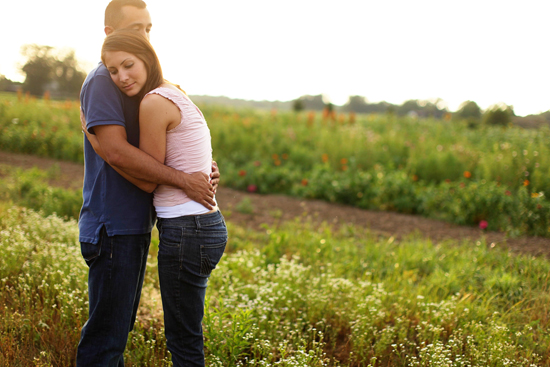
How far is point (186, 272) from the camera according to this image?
71.6 inches

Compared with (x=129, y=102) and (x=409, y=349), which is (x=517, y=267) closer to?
(x=409, y=349)

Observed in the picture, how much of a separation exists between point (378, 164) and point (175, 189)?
667 centimetres

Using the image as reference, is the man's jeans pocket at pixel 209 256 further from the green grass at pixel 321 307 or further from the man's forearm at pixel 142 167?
the green grass at pixel 321 307

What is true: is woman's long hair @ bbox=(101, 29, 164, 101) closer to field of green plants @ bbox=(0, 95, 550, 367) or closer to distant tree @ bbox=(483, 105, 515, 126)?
field of green plants @ bbox=(0, 95, 550, 367)

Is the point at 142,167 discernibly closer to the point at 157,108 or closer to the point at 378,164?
the point at 157,108

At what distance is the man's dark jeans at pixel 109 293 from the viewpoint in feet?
5.98

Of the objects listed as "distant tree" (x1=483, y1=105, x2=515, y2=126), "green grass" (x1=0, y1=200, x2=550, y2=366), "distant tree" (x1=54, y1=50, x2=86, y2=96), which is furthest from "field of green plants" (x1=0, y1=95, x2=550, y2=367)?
"distant tree" (x1=54, y1=50, x2=86, y2=96)

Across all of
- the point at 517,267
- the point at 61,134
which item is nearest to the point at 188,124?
the point at 517,267

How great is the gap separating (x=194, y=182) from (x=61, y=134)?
9.47 m

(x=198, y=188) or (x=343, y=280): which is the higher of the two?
(x=198, y=188)

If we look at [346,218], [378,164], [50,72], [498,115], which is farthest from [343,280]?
[50,72]

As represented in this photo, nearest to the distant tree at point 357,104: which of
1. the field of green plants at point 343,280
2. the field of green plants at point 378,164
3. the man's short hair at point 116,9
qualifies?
the field of green plants at point 378,164

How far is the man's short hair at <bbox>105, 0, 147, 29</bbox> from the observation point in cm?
187

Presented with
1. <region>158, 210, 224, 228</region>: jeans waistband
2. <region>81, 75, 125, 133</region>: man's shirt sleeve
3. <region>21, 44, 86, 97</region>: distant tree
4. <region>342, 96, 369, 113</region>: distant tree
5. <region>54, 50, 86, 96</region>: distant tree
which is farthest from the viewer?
<region>342, 96, 369, 113</region>: distant tree
